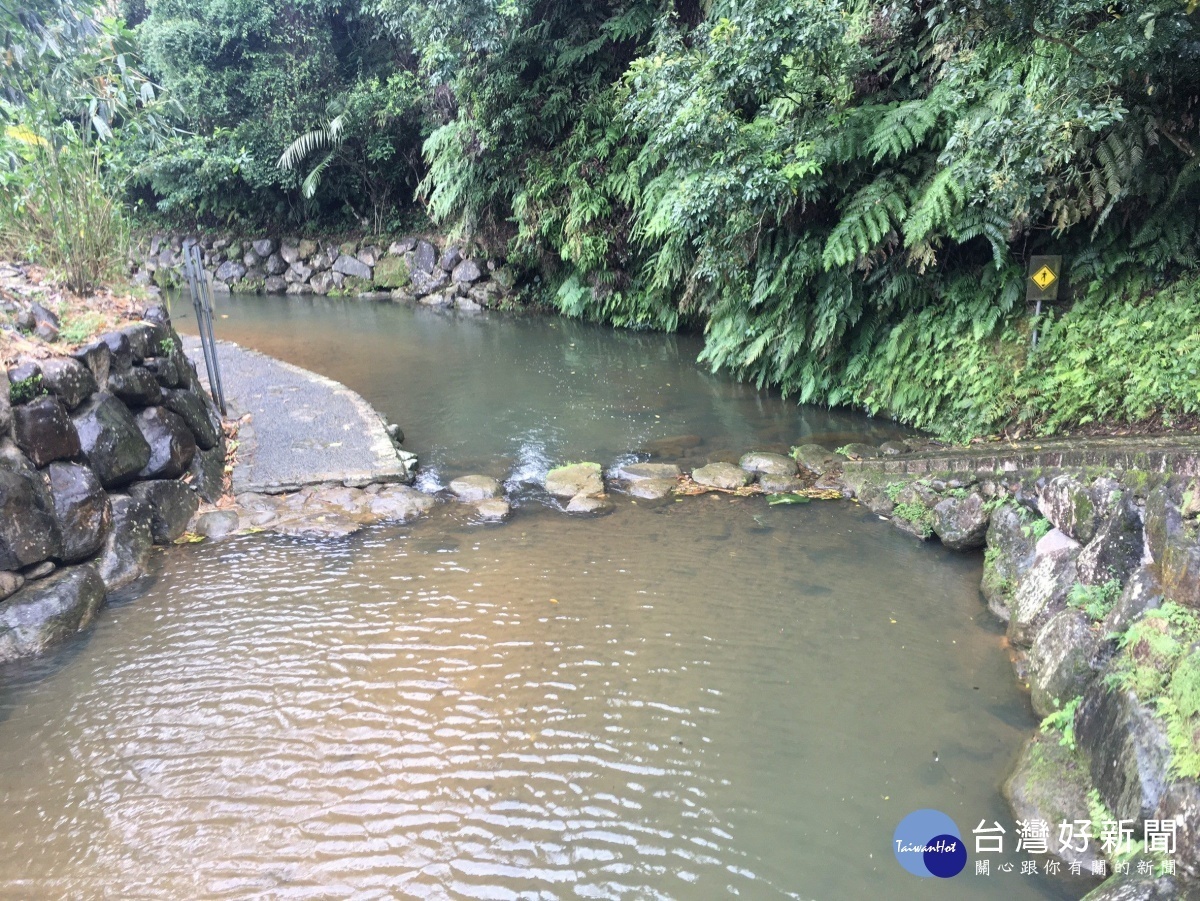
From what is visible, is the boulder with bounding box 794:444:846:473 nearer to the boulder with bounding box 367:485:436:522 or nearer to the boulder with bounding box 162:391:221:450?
the boulder with bounding box 367:485:436:522

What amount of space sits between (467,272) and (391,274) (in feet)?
9.46

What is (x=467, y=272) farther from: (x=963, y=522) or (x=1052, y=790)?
(x=1052, y=790)

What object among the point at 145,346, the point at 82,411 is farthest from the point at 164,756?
the point at 145,346

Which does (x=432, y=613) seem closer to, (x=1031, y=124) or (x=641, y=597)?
(x=641, y=597)

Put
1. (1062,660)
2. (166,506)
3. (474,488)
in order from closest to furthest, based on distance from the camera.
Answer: (1062,660) < (166,506) < (474,488)

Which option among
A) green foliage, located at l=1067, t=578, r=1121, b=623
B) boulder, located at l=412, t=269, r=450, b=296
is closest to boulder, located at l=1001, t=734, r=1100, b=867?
green foliage, located at l=1067, t=578, r=1121, b=623

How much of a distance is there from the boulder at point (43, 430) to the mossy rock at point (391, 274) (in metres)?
13.5

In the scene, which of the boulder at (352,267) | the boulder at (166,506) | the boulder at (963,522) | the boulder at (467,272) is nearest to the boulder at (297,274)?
the boulder at (352,267)

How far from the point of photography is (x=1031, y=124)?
201 inches

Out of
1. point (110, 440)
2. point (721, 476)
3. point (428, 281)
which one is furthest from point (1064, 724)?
point (428, 281)

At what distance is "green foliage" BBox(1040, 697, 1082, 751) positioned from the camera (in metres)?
2.96

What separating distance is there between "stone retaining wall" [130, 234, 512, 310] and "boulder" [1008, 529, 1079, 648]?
496 inches

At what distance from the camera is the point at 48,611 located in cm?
401

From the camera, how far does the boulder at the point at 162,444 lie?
17.0ft
